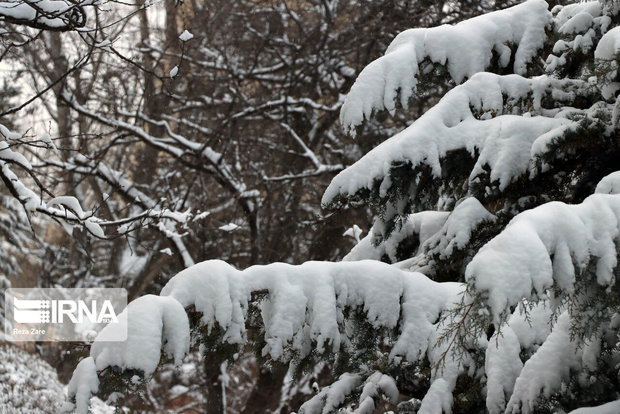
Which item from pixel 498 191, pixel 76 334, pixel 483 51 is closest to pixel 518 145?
pixel 498 191

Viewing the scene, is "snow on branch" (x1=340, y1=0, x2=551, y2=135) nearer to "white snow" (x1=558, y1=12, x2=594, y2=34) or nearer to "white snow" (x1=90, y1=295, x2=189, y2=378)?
"white snow" (x1=558, y1=12, x2=594, y2=34)

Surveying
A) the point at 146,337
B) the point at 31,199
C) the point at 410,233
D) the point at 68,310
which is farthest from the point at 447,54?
the point at 68,310

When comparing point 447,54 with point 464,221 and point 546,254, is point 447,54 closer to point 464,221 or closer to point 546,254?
point 464,221

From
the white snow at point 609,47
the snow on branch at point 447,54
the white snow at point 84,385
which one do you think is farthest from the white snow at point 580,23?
the white snow at point 84,385

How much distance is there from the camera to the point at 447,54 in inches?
136

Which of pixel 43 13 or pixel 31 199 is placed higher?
pixel 43 13

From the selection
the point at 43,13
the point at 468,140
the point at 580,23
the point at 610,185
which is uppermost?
the point at 43,13

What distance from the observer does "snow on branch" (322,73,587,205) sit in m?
2.98

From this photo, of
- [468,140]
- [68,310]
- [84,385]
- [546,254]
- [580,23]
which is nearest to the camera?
[546,254]

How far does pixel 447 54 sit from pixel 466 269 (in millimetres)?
1691

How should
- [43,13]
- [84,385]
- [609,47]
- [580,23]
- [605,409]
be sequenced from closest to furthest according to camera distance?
[84,385]
[605,409]
[609,47]
[580,23]
[43,13]

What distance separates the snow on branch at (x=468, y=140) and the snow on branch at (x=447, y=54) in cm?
22

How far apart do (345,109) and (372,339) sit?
1.10 metres

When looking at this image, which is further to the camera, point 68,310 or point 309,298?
point 68,310
